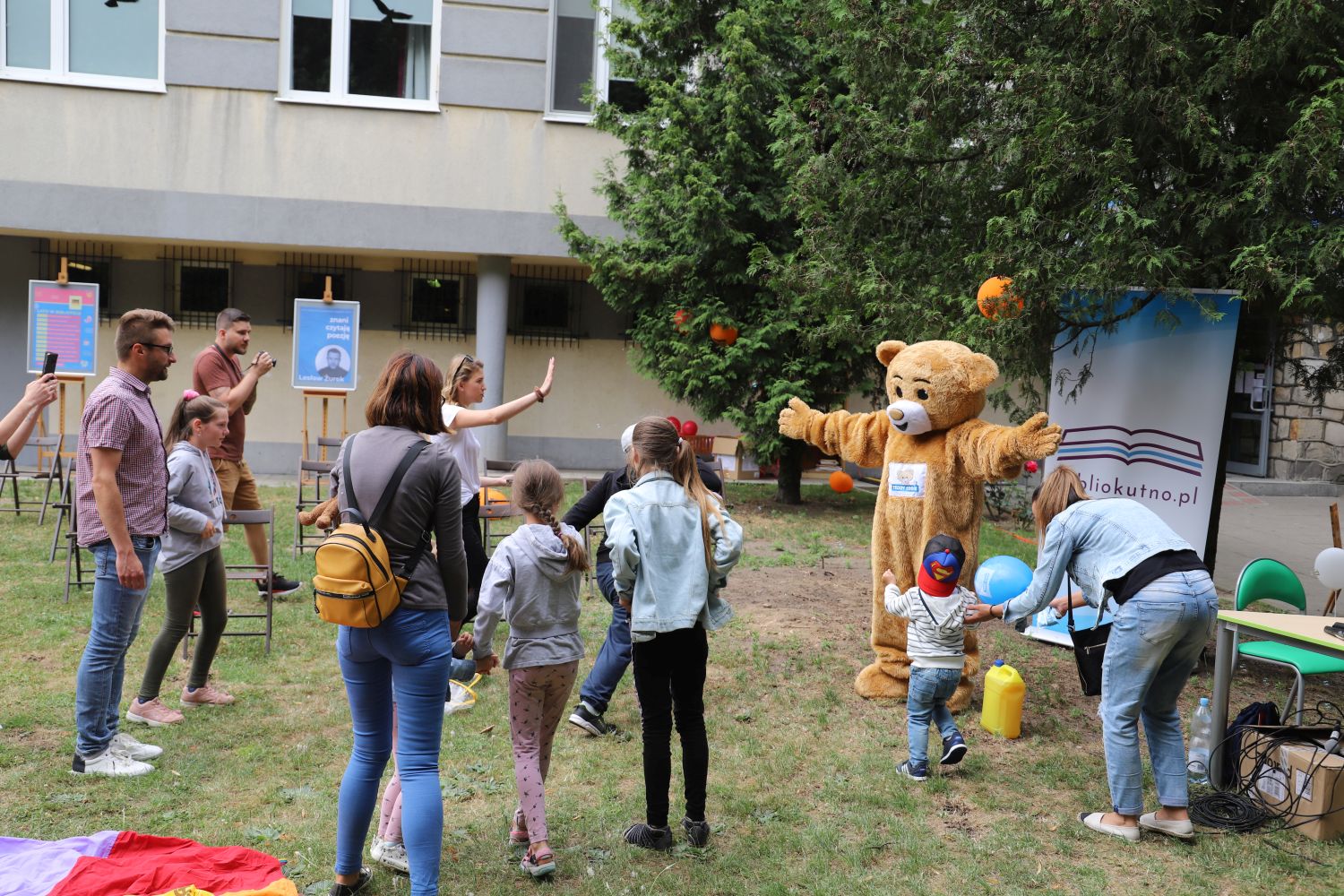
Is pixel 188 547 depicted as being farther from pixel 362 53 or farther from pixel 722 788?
pixel 362 53

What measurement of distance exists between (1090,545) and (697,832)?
2.01 m

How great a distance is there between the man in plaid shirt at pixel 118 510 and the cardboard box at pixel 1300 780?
4937 millimetres

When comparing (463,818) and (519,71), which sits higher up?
(519,71)

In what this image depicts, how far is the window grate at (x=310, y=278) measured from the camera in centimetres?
1487

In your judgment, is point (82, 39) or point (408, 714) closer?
point (408, 714)

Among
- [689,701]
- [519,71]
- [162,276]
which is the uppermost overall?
[519,71]

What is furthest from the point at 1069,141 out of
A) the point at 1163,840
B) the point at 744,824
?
the point at 744,824

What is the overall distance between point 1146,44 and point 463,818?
533cm

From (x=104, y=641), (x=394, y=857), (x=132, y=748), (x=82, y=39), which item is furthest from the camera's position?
(x=82, y=39)

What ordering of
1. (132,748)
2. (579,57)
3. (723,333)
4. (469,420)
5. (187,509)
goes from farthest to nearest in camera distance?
(579,57), (723,333), (469,420), (187,509), (132,748)

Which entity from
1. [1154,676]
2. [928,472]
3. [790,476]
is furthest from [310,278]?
[1154,676]

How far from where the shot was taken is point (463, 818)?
446 cm

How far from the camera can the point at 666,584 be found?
3994 millimetres

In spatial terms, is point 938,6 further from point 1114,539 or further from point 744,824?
point 744,824
